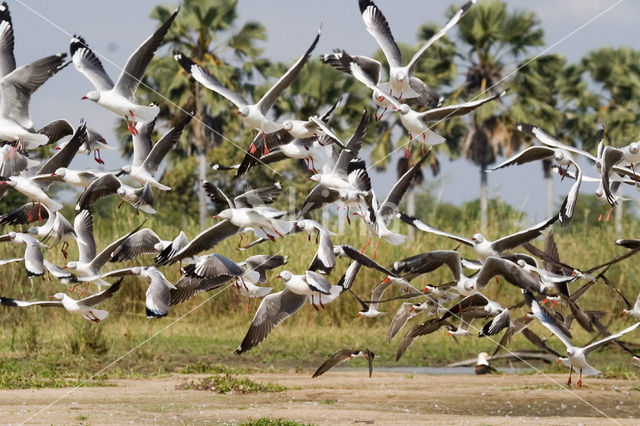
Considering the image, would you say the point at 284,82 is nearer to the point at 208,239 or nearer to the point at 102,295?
the point at 208,239

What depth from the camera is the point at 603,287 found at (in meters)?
17.8

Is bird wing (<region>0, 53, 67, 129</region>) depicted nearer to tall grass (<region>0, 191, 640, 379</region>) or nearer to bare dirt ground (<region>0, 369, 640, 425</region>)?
bare dirt ground (<region>0, 369, 640, 425</region>)

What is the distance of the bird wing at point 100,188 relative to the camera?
5648 mm

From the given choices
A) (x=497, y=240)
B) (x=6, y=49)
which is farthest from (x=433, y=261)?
(x=6, y=49)

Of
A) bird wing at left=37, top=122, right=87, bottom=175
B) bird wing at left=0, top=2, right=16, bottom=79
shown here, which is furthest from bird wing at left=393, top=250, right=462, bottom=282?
→ bird wing at left=0, top=2, right=16, bottom=79

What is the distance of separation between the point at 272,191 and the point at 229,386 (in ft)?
19.9

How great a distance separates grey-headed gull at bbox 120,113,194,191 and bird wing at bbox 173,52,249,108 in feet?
0.83

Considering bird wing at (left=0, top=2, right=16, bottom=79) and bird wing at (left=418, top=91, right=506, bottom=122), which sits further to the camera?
bird wing at (left=0, top=2, right=16, bottom=79)

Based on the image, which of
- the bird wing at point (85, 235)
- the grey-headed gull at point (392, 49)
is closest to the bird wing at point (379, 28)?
the grey-headed gull at point (392, 49)

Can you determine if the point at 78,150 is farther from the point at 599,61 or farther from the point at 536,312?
the point at 599,61

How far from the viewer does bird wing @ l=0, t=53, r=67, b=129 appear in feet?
19.7

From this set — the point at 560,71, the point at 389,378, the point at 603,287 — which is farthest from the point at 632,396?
the point at 560,71

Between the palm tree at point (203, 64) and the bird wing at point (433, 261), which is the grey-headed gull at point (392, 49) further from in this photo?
the palm tree at point (203, 64)

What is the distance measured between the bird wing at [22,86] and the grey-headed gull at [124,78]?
0.17m
